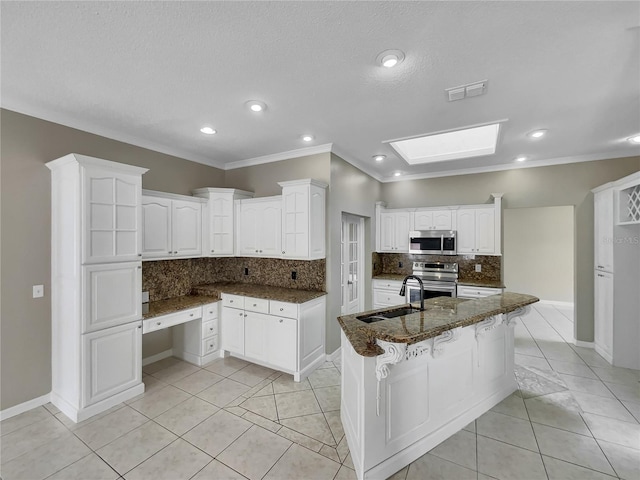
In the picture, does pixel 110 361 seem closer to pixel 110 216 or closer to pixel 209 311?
pixel 209 311

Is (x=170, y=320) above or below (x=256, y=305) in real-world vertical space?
below

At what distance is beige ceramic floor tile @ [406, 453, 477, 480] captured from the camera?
1.88 metres

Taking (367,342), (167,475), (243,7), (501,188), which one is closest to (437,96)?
(243,7)

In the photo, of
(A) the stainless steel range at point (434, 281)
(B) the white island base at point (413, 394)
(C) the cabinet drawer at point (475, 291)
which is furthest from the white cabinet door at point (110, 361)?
(C) the cabinet drawer at point (475, 291)

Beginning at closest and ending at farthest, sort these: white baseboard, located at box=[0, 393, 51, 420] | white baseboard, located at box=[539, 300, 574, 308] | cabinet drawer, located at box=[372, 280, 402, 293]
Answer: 1. white baseboard, located at box=[0, 393, 51, 420]
2. cabinet drawer, located at box=[372, 280, 402, 293]
3. white baseboard, located at box=[539, 300, 574, 308]

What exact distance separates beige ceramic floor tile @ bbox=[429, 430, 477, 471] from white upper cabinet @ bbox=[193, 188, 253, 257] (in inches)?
129

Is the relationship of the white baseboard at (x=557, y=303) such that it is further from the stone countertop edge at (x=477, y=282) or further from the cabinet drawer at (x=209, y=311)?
the cabinet drawer at (x=209, y=311)

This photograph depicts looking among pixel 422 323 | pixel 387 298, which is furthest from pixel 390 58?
pixel 387 298

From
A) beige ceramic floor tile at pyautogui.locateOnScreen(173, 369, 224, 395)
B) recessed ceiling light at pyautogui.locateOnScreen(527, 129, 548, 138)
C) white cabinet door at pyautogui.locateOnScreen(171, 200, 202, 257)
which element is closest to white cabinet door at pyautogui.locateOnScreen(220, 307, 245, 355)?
beige ceramic floor tile at pyautogui.locateOnScreen(173, 369, 224, 395)

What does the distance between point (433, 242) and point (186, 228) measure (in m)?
4.00

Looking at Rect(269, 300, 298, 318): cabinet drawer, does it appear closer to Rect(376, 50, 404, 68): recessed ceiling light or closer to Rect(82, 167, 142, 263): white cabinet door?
Rect(82, 167, 142, 263): white cabinet door

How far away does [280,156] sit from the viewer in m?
4.02

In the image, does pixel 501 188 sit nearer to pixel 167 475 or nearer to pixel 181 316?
pixel 181 316

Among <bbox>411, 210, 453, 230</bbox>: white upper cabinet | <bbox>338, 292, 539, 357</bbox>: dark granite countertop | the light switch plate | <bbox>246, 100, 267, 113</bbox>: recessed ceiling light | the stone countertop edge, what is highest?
<bbox>246, 100, 267, 113</bbox>: recessed ceiling light
